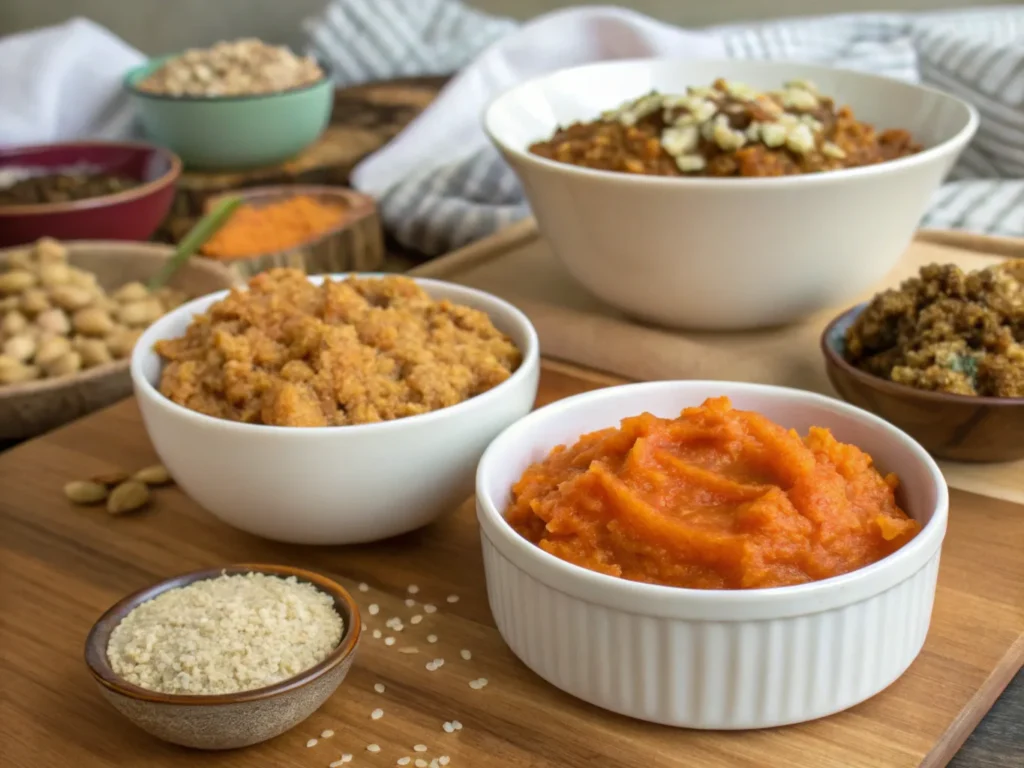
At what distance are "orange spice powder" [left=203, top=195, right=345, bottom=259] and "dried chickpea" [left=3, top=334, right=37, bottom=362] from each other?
1.88 feet

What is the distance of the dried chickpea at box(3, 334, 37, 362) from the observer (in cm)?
199

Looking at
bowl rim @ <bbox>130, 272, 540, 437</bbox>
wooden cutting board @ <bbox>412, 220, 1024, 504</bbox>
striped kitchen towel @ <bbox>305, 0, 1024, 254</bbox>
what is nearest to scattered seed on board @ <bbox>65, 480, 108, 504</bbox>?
bowl rim @ <bbox>130, 272, 540, 437</bbox>

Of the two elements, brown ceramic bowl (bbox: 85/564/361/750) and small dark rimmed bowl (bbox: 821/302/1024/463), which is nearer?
brown ceramic bowl (bbox: 85/564/361/750)

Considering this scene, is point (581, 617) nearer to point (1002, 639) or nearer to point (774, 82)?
point (1002, 639)

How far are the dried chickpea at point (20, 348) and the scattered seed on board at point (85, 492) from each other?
0.51 m

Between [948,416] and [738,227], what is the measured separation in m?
0.42

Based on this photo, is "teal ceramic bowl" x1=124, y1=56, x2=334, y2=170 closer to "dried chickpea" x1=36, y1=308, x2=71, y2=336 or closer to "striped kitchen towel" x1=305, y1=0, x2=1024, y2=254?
"striped kitchen towel" x1=305, y1=0, x2=1024, y2=254

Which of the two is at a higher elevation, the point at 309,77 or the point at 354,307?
the point at 354,307

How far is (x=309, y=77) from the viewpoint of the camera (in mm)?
3307

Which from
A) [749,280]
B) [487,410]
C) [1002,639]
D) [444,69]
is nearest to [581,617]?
[487,410]

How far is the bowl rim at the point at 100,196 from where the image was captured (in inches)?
100.0

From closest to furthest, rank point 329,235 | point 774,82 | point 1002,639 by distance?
point 1002,639, point 774,82, point 329,235

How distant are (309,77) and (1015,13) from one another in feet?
8.38

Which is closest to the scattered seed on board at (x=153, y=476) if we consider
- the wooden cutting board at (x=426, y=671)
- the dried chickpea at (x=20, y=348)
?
the wooden cutting board at (x=426, y=671)
